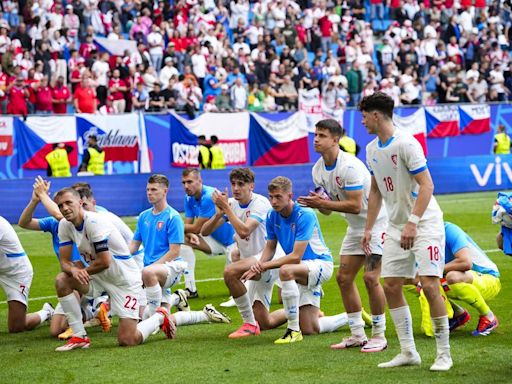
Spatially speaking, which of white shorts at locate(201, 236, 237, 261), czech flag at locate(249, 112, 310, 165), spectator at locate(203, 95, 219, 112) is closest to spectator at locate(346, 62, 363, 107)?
czech flag at locate(249, 112, 310, 165)

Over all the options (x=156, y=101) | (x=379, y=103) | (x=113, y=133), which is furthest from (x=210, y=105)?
(x=379, y=103)

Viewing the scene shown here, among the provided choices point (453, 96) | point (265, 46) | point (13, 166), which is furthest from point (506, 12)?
point (13, 166)

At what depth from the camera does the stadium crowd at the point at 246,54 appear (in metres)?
30.0

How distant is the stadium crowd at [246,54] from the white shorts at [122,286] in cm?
1786

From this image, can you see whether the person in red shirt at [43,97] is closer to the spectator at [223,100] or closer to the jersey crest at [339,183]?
the spectator at [223,100]

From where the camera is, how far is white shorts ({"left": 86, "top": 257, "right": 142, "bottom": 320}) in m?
10.8

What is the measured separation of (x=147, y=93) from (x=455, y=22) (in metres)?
17.3

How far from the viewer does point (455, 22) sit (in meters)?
43.6

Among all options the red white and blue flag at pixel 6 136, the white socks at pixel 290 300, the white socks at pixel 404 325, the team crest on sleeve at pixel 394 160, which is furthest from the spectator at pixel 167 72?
the white socks at pixel 404 325

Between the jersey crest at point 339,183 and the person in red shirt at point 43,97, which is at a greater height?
the jersey crest at point 339,183

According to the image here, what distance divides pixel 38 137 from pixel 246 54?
10623 millimetres

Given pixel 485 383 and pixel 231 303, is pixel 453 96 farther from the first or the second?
pixel 485 383

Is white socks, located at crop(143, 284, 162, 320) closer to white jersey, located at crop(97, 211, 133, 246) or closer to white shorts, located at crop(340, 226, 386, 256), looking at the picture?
white jersey, located at crop(97, 211, 133, 246)

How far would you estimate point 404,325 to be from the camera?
9.18m
